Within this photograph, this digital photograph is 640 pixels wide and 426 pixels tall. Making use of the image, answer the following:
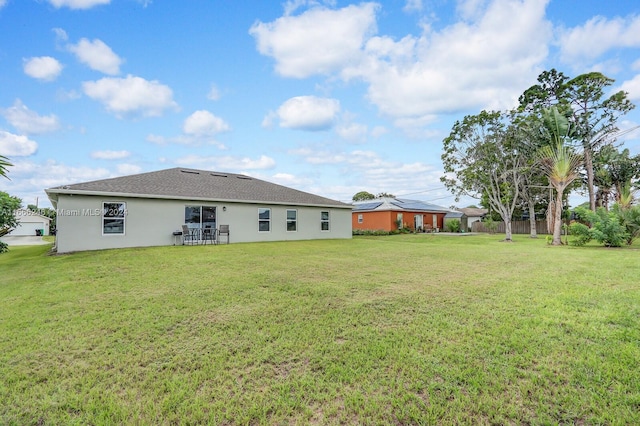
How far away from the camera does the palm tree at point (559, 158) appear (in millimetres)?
15414

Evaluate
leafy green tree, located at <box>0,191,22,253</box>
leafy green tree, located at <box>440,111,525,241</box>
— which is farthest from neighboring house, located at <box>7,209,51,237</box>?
leafy green tree, located at <box>440,111,525,241</box>

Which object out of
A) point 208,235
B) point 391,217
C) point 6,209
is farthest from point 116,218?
point 391,217

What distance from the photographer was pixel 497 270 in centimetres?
775

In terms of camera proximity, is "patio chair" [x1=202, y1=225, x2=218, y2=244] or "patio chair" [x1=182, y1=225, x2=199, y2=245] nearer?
"patio chair" [x1=182, y1=225, x2=199, y2=245]

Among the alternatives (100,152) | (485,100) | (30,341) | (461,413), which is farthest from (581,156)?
(100,152)

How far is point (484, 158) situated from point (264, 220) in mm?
15048

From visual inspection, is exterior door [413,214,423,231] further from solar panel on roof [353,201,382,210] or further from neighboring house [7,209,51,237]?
neighboring house [7,209,51,237]

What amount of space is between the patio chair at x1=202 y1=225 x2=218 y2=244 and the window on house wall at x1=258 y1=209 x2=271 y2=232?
8.49 feet

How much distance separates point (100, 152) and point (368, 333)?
98.6ft

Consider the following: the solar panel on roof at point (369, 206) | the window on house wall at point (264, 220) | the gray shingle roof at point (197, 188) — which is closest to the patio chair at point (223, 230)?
the gray shingle roof at point (197, 188)

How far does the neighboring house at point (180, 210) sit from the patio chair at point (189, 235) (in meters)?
0.31

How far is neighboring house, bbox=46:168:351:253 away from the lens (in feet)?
40.2

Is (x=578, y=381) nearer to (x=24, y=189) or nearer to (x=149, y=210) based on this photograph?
(x=149, y=210)

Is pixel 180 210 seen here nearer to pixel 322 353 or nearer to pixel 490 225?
pixel 322 353
